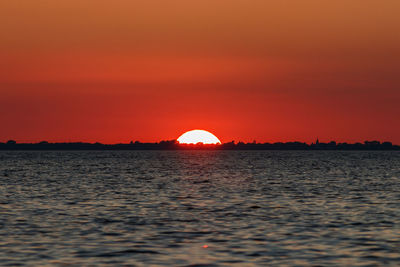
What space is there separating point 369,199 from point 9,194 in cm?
3037

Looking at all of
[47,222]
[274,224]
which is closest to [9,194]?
[47,222]

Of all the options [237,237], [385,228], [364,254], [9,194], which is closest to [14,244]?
[237,237]

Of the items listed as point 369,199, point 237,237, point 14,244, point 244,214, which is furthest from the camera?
point 369,199

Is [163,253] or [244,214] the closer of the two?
[163,253]

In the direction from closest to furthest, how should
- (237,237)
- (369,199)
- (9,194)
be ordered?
(237,237), (369,199), (9,194)

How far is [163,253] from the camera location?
2706cm

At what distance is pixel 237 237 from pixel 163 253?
213 inches

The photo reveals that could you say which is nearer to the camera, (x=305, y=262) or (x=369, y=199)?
(x=305, y=262)

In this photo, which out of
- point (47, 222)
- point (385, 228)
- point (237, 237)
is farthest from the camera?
point (47, 222)

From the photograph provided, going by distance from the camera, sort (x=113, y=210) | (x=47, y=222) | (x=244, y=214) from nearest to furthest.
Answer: (x=47, y=222) < (x=244, y=214) < (x=113, y=210)

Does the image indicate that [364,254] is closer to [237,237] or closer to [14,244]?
[237,237]

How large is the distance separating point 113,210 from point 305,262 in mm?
21500

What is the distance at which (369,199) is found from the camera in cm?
5394

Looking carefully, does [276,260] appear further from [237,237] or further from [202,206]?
[202,206]
